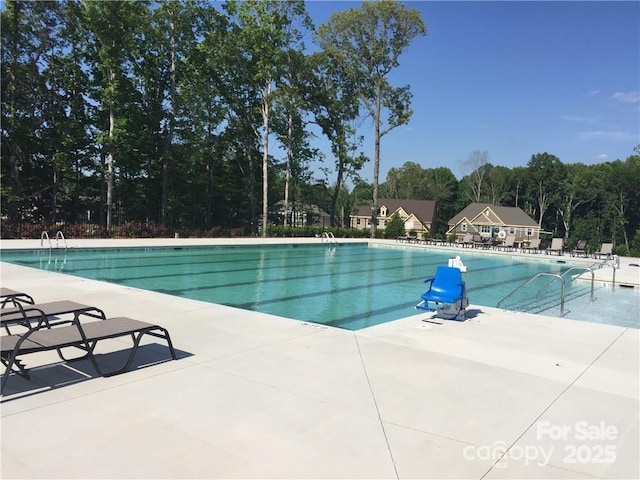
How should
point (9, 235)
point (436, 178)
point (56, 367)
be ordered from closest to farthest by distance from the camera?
point (56, 367)
point (9, 235)
point (436, 178)

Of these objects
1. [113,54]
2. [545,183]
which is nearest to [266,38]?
[113,54]

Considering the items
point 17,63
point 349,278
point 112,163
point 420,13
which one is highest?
point 420,13

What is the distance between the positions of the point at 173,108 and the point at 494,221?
144 ft

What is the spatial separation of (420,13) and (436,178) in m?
51.7

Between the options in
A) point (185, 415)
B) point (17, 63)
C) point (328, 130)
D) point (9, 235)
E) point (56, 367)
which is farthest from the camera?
point (328, 130)

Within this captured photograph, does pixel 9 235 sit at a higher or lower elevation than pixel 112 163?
lower

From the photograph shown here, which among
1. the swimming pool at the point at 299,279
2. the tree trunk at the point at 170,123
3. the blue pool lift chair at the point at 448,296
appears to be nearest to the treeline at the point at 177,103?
the tree trunk at the point at 170,123

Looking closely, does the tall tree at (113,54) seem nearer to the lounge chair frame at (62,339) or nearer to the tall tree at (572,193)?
the lounge chair frame at (62,339)

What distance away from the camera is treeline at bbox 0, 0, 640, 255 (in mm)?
22766

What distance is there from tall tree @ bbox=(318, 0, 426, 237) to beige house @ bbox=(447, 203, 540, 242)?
26621 millimetres

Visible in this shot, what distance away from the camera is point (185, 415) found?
125 inches

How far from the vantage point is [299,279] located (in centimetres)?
1248

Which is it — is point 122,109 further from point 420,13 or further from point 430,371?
point 430,371

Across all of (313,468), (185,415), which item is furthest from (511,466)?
(185,415)
